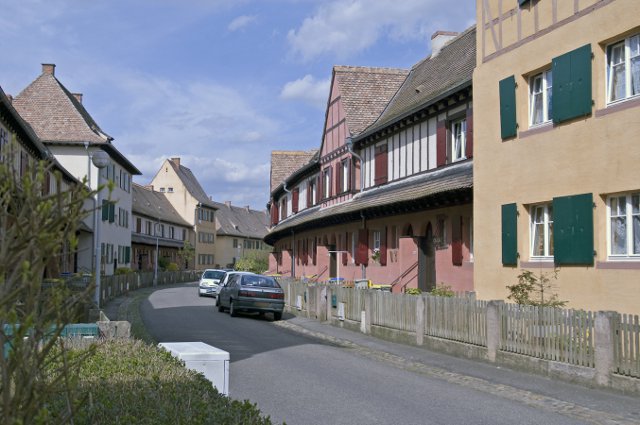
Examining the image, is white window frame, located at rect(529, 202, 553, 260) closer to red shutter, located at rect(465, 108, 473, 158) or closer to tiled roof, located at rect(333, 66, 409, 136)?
red shutter, located at rect(465, 108, 473, 158)

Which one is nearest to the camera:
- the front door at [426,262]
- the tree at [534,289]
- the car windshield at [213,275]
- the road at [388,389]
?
the road at [388,389]

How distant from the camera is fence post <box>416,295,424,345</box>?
54.5 ft

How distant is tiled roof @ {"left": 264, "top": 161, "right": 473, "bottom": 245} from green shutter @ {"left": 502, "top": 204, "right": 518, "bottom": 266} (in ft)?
7.04

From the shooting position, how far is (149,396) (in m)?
5.54

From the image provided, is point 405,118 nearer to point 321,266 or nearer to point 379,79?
point 379,79

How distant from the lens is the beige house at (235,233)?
3944 inches

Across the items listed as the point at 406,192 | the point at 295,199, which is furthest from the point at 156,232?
the point at 406,192

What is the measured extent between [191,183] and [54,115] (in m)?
49.0

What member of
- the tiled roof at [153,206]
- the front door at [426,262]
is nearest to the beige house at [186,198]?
the tiled roof at [153,206]

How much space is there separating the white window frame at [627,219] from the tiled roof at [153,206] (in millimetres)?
56745

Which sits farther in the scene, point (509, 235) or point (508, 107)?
point (508, 107)

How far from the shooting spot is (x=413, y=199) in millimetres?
21547

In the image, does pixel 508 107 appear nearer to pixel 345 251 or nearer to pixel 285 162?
pixel 345 251

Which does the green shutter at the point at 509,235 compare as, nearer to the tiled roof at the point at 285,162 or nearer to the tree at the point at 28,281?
the tree at the point at 28,281
